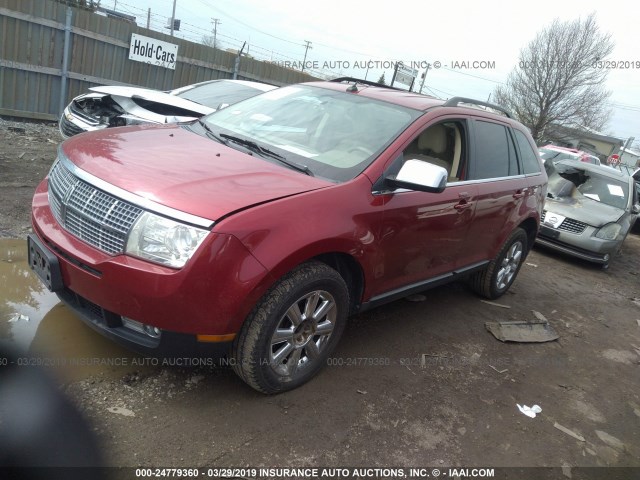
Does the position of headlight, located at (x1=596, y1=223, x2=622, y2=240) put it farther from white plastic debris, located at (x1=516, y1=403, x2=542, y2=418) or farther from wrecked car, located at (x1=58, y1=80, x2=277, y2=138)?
wrecked car, located at (x1=58, y1=80, x2=277, y2=138)

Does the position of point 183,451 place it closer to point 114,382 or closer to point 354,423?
point 114,382

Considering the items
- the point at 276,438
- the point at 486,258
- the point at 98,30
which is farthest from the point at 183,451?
the point at 98,30

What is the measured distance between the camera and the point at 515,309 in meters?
5.29

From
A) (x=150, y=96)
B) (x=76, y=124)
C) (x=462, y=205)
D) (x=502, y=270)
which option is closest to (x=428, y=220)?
(x=462, y=205)

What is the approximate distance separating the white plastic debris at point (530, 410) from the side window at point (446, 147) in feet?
5.63

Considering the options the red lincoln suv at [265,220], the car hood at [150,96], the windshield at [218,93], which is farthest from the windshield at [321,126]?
the windshield at [218,93]

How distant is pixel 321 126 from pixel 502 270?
8.93 feet

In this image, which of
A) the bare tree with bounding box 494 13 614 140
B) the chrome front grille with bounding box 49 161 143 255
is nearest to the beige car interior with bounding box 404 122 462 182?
the chrome front grille with bounding box 49 161 143 255

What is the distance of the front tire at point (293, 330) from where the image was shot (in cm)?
260

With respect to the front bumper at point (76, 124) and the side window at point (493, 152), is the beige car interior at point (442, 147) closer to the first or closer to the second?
the side window at point (493, 152)

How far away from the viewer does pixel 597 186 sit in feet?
28.5

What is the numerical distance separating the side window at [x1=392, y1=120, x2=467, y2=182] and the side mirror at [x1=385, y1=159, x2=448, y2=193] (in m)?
0.49

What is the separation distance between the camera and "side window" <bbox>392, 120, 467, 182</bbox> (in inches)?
141

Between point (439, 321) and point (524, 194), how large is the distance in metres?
1.50
